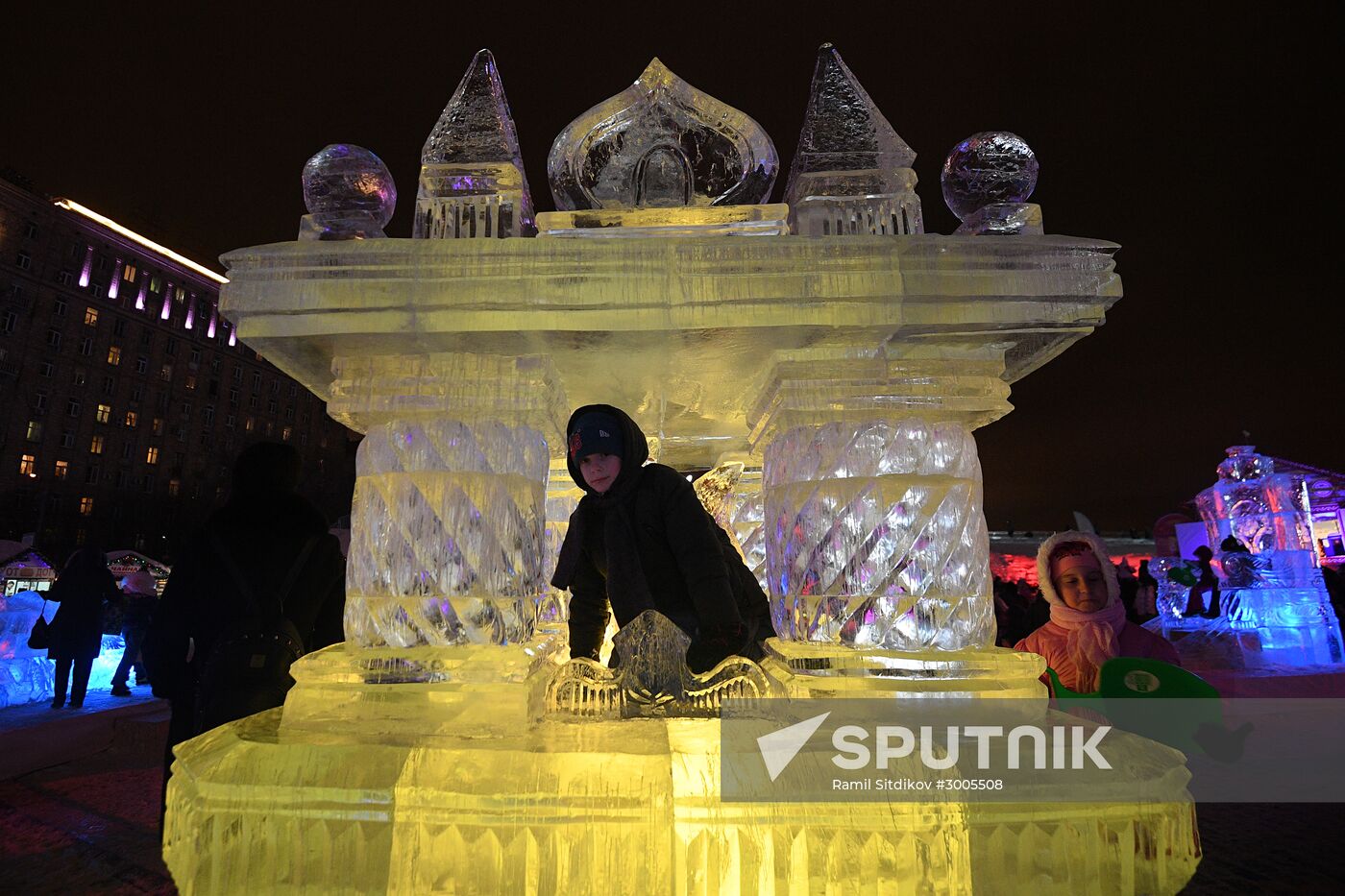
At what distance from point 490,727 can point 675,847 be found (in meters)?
0.41

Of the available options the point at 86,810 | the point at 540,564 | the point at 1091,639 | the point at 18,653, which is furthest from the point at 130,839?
the point at 18,653

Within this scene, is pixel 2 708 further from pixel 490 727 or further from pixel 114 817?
pixel 490 727

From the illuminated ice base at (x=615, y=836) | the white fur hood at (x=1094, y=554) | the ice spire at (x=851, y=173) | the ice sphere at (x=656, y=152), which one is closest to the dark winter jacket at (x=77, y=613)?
the illuminated ice base at (x=615, y=836)

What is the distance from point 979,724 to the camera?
1262 millimetres

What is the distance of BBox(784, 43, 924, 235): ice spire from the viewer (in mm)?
1627

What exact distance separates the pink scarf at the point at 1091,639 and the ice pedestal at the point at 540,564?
1943mm

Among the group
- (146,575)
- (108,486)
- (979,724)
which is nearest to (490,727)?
(979,724)

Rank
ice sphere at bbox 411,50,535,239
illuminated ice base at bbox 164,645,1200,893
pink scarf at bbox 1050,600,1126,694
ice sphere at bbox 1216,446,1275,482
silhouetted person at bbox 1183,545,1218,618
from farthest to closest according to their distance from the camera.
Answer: silhouetted person at bbox 1183,545,1218,618, ice sphere at bbox 1216,446,1275,482, pink scarf at bbox 1050,600,1126,694, ice sphere at bbox 411,50,535,239, illuminated ice base at bbox 164,645,1200,893

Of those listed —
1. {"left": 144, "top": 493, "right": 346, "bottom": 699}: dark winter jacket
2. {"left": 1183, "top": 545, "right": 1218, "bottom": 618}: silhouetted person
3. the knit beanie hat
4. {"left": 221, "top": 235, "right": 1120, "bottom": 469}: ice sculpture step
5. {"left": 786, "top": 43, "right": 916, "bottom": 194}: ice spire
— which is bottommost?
{"left": 1183, "top": 545, "right": 1218, "bottom": 618}: silhouetted person

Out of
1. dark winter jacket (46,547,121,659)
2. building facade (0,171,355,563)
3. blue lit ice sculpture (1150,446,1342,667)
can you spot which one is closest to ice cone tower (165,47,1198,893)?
dark winter jacket (46,547,121,659)

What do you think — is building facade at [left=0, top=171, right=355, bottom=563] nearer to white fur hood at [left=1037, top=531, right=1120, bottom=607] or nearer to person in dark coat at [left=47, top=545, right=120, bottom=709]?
person in dark coat at [left=47, top=545, right=120, bottom=709]

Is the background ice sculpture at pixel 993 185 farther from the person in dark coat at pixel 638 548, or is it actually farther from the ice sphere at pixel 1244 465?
the ice sphere at pixel 1244 465

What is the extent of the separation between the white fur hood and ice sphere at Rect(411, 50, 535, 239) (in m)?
2.83

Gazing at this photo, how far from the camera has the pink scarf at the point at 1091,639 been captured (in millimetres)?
2928
